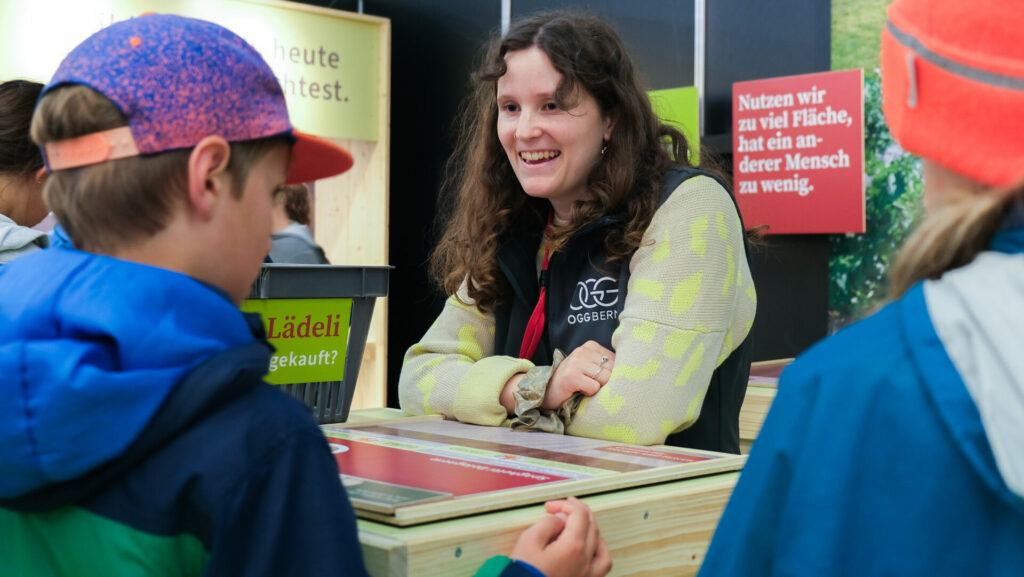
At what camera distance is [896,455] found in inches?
27.4

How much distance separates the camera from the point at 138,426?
2.63 ft

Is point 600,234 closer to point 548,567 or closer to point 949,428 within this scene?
point 548,567

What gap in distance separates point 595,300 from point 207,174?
1.02 meters

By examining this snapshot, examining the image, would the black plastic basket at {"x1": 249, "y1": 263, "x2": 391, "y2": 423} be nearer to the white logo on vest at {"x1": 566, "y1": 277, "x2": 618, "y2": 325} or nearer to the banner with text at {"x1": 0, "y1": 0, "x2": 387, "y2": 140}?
the white logo on vest at {"x1": 566, "y1": 277, "x2": 618, "y2": 325}

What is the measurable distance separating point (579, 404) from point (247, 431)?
916 millimetres

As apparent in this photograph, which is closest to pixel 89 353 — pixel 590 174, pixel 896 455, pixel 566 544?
pixel 566 544

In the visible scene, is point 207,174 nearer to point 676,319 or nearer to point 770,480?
point 770,480

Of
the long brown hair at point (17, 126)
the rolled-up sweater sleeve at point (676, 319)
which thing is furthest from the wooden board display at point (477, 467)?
the long brown hair at point (17, 126)

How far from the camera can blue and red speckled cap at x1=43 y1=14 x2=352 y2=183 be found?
878 millimetres

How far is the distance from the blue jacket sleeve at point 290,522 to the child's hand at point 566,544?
0.23 metres

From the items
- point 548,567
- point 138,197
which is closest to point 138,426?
point 138,197

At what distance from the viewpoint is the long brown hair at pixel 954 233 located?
0.71 metres

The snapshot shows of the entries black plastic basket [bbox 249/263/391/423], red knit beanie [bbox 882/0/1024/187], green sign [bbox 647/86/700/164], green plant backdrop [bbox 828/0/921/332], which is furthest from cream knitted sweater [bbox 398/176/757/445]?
green sign [bbox 647/86/700/164]

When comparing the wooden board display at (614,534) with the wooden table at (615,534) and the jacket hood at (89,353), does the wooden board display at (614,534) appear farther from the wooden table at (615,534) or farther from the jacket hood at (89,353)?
the jacket hood at (89,353)
